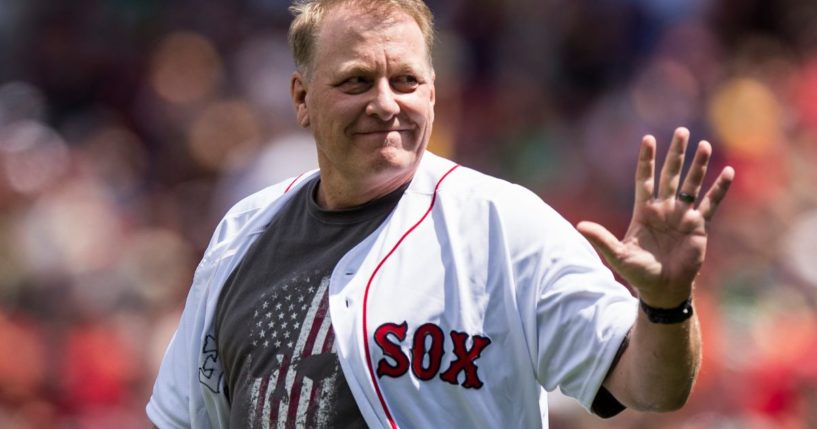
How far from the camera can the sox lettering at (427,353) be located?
9.93 feet

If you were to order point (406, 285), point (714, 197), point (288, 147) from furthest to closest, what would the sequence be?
point (288, 147), point (406, 285), point (714, 197)

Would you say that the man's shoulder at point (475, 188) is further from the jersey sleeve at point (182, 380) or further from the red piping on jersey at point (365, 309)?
the jersey sleeve at point (182, 380)

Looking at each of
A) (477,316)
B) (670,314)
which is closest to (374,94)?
(477,316)

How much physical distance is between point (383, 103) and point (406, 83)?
0.10 metres

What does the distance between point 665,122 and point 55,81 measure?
4.45m

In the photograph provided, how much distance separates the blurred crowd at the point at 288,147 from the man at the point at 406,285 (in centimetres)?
296

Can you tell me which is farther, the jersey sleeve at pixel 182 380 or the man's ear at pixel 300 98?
the man's ear at pixel 300 98

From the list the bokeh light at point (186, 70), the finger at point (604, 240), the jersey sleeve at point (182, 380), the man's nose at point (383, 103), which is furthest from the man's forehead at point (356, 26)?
the bokeh light at point (186, 70)

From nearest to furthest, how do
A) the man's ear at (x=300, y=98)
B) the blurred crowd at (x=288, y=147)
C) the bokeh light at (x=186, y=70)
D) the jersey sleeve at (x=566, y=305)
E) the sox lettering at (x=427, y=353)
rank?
the jersey sleeve at (x=566, y=305) < the sox lettering at (x=427, y=353) < the man's ear at (x=300, y=98) < the blurred crowd at (x=288, y=147) < the bokeh light at (x=186, y=70)

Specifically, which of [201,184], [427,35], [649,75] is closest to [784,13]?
[649,75]

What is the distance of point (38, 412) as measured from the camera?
735 centimetres

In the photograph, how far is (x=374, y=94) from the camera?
132 inches

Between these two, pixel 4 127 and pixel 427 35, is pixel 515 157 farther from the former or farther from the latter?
pixel 427 35

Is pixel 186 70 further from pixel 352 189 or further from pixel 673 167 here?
pixel 673 167
